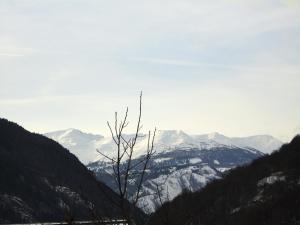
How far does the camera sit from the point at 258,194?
333 ft

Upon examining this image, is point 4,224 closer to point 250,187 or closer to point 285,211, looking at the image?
point 250,187

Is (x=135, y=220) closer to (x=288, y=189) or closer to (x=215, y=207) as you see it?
(x=288, y=189)

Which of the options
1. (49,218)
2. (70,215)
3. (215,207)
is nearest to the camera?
(70,215)

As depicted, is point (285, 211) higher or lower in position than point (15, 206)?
lower

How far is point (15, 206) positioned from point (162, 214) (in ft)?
654

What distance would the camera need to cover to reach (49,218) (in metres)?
196

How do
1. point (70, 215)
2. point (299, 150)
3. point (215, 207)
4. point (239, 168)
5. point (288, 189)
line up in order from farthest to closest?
1. point (239, 168)
2. point (299, 150)
3. point (215, 207)
4. point (288, 189)
5. point (70, 215)

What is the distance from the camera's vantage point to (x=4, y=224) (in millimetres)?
171125

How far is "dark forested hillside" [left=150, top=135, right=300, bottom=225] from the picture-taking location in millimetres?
89438

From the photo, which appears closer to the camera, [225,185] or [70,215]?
[70,215]

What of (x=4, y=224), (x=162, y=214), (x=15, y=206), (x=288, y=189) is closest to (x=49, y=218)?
(x=15, y=206)

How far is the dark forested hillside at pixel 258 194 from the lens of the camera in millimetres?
89438

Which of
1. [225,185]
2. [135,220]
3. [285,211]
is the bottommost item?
[135,220]

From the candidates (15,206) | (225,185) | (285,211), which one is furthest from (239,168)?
(15,206)
